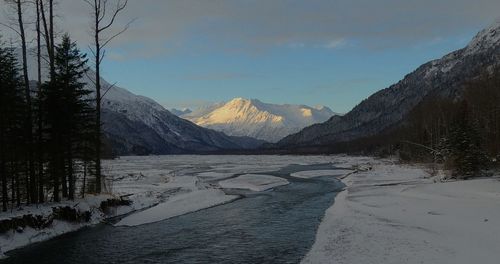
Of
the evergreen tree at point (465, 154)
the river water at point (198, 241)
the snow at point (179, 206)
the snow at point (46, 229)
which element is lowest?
the river water at point (198, 241)

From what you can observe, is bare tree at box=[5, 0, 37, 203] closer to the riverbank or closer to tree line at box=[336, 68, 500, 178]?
the riverbank

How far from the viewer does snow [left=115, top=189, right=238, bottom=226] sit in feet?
104

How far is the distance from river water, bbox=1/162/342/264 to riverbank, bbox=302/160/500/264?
1.30 m

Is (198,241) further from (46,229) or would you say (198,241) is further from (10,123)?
(10,123)

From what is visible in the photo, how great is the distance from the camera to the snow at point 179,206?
31.7 metres

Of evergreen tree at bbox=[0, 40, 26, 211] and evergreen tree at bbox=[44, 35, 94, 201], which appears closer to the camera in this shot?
evergreen tree at bbox=[0, 40, 26, 211]

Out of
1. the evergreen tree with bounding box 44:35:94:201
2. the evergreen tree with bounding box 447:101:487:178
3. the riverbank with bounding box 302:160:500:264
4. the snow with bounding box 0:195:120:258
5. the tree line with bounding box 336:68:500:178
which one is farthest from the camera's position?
the tree line with bounding box 336:68:500:178

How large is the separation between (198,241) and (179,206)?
45.7 ft

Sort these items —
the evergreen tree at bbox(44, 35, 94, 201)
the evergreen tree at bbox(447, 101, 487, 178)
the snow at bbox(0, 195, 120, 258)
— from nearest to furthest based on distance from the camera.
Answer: the snow at bbox(0, 195, 120, 258) → the evergreen tree at bbox(44, 35, 94, 201) → the evergreen tree at bbox(447, 101, 487, 178)

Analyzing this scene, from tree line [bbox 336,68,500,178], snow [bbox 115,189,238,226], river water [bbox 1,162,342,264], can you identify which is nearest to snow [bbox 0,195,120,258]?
river water [bbox 1,162,342,264]

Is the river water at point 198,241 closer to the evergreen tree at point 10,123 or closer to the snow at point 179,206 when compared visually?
the snow at point 179,206

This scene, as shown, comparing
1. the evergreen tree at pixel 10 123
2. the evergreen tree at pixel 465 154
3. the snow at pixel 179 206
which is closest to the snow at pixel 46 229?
the evergreen tree at pixel 10 123

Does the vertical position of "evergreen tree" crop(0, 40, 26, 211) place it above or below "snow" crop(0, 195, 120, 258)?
above

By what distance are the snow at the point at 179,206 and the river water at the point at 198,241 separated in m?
1.21
